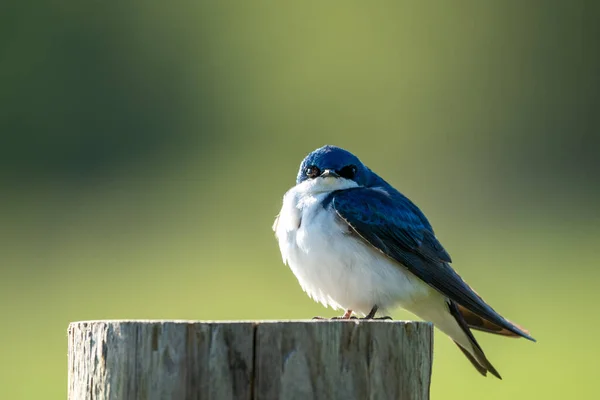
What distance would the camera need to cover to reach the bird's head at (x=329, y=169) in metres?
5.27

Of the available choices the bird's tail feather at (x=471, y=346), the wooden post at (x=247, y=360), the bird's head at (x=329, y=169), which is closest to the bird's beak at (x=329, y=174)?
the bird's head at (x=329, y=169)

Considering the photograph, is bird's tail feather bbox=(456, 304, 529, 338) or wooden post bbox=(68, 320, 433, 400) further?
bird's tail feather bbox=(456, 304, 529, 338)

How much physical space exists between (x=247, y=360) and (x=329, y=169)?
2.45m

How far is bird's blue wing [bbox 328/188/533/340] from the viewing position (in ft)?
16.1

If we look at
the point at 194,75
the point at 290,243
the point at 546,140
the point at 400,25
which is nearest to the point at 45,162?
the point at 194,75

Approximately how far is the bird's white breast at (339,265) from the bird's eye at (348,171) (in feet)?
0.87

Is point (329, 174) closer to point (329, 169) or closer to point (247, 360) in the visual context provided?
point (329, 169)

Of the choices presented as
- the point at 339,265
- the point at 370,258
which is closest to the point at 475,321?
the point at 370,258

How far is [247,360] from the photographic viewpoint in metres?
2.90

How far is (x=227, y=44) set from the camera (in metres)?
24.9

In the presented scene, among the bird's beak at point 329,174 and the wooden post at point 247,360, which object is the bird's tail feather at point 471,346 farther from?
the wooden post at point 247,360

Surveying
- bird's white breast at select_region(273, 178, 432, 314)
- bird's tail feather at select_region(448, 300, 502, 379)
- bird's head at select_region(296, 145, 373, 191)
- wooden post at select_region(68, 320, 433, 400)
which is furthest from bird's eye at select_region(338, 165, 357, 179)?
wooden post at select_region(68, 320, 433, 400)

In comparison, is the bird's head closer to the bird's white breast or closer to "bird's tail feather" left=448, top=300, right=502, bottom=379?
the bird's white breast

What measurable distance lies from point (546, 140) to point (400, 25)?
25.4 ft
